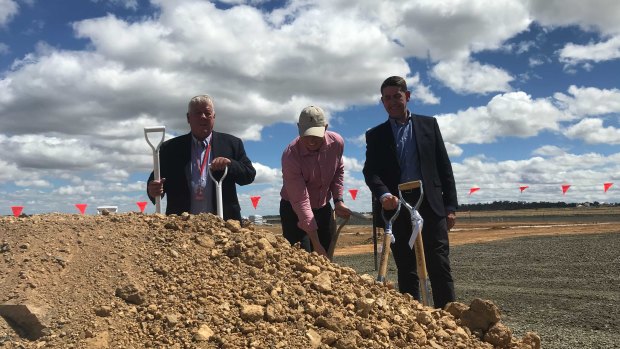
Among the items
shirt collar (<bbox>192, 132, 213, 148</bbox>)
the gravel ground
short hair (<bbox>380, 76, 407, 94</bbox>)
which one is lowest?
the gravel ground

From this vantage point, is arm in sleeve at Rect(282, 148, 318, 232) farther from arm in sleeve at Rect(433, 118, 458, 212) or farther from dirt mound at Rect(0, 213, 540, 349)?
arm in sleeve at Rect(433, 118, 458, 212)

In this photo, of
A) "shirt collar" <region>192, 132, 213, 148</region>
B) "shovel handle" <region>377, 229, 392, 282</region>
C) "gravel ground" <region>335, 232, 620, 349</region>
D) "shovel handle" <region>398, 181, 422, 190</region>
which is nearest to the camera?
"shovel handle" <region>377, 229, 392, 282</region>

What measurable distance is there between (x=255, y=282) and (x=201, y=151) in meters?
1.62

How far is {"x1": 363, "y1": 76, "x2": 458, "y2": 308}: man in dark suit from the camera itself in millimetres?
3891

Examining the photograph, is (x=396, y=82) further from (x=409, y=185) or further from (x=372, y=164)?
(x=409, y=185)

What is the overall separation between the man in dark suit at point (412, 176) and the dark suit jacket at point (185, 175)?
1.03 metres

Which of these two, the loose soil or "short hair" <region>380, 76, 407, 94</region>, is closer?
the loose soil

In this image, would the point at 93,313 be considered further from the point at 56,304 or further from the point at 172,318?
the point at 172,318

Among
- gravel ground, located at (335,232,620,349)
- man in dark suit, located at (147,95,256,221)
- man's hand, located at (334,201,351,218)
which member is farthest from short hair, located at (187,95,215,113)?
gravel ground, located at (335,232,620,349)

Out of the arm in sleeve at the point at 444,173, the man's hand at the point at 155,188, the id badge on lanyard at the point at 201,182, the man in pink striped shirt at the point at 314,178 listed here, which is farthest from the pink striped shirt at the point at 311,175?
the man's hand at the point at 155,188

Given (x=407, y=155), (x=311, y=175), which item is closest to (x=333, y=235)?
(x=311, y=175)

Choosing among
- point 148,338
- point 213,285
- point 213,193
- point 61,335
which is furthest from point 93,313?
point 213,193

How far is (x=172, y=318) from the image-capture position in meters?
2.48

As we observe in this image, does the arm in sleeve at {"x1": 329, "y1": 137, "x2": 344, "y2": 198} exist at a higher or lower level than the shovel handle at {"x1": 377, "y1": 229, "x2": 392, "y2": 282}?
higher
